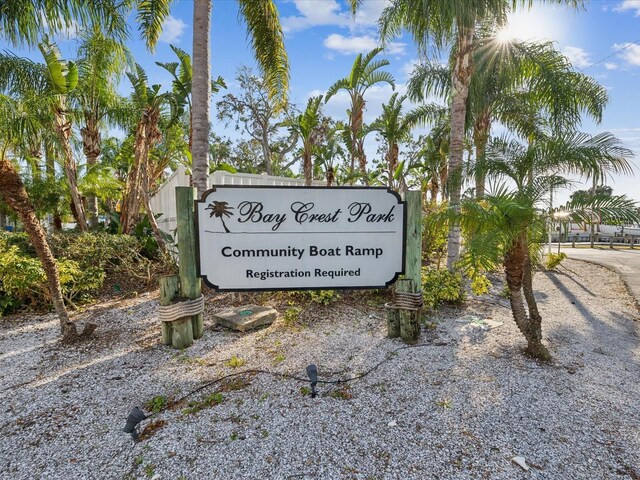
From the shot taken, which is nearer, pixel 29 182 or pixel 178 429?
pixel 178 429

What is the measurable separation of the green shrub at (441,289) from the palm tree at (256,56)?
3.77 meters

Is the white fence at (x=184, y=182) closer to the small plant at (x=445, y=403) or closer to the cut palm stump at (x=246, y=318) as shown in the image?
the cut palm stump at (x=246, y=318)

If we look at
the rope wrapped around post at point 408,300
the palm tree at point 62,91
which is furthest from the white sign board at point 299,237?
the palm tree at point 62,91

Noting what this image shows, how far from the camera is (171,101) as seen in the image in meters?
7.44

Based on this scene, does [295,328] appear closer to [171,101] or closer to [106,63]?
[171,101]

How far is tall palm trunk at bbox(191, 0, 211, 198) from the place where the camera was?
504cm

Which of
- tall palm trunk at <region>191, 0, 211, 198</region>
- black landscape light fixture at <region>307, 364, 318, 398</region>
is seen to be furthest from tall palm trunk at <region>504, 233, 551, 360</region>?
tall palm trunk at <region>191, 0, 211, 198</region>

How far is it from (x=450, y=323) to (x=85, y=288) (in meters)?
5.34

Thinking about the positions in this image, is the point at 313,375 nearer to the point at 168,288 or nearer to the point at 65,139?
the point at 168,288

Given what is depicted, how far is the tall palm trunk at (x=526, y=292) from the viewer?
129 inches

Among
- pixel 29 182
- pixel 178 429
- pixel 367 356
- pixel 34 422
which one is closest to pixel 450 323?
pixel 367 356

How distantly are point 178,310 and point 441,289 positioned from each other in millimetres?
3854

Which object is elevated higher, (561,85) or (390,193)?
(561,85)

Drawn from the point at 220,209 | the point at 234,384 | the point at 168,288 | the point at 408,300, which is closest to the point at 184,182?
the point at 168,288
